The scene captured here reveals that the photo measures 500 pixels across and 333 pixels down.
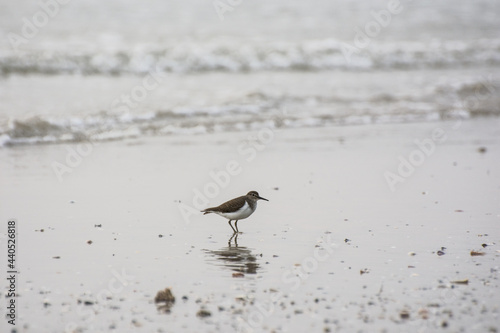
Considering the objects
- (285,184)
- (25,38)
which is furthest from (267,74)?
(285,184)

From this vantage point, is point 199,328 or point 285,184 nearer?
point 199,328

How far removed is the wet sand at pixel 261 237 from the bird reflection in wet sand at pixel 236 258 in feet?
0.11

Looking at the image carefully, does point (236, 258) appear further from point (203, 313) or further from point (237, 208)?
point (203, 313)

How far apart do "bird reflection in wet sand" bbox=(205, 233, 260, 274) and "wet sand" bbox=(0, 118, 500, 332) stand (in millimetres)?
34

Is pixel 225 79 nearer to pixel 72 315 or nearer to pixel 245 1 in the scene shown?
pixel 245 1

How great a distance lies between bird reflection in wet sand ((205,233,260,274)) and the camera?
282 inches

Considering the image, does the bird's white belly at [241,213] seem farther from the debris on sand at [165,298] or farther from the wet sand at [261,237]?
the debris on sand at [165,298]

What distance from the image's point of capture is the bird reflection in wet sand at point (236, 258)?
7.17 meters

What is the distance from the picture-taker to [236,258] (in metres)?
7.54

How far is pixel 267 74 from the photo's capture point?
24797 millimetres

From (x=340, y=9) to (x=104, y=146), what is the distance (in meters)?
24.4

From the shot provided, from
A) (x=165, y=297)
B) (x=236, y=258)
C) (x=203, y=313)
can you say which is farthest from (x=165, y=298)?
(x=236, y=258)

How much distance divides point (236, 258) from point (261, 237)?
0.94 meters

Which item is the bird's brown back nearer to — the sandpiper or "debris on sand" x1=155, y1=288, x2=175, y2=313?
the sandpiper
